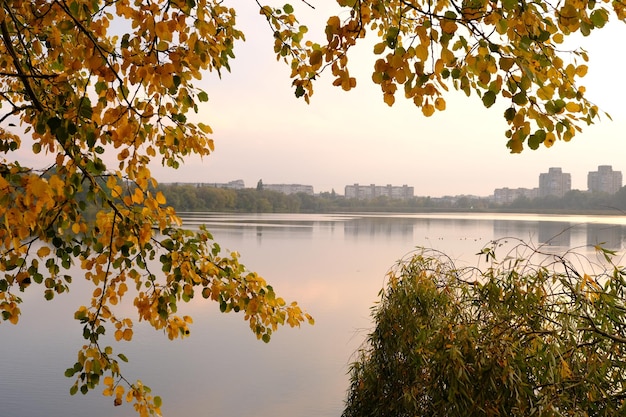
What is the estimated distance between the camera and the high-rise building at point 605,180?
47156 millimetres

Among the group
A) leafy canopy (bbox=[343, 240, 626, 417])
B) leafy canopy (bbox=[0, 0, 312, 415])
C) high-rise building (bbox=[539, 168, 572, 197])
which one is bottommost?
leafy canopy (bbox=[343, 240, 626, 417])

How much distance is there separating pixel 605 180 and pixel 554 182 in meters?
12.8

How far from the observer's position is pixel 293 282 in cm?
1375

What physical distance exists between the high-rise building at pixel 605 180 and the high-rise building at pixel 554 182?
8.87 m

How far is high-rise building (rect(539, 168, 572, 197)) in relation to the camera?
194 ft

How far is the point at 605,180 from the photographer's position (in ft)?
158

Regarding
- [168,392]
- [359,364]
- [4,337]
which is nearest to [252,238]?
[4,337]

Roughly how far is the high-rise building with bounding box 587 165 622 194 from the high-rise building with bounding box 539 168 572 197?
887 centimetres

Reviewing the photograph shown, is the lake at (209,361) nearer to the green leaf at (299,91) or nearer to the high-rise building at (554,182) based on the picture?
the green leaf at (299,91)

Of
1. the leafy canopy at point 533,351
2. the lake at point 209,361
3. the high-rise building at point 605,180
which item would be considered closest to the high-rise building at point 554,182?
the high-rise building at point 605,180

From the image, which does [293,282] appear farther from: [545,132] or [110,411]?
[545,132]

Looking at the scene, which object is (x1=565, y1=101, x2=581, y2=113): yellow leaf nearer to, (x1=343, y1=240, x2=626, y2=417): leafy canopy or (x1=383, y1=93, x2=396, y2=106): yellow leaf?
(x1=383, y1=93, x2=396, y2=106): yellow leaf

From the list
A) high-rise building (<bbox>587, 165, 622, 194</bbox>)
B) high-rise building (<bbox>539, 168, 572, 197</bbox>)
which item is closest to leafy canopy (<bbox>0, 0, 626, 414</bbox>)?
high-rise building (<bbox>587, 165, 622, 194</bbox>)

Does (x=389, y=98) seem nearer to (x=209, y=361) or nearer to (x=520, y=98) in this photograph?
(x=520, y=98)
